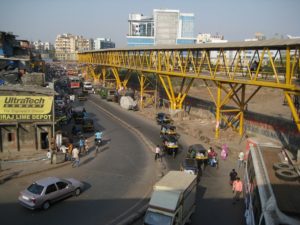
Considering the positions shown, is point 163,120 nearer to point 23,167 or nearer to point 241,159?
point 241,159

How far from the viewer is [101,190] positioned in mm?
18906

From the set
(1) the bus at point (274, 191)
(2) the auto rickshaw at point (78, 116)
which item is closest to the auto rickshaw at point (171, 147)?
(1) the bus at point (274, 191)

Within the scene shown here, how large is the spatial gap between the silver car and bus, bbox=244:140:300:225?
9.73 m

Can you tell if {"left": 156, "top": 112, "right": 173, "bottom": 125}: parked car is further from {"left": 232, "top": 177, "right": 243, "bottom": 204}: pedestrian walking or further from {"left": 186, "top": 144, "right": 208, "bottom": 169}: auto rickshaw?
{"left": 232, "top": 177, "right": 243, "bottom": 204}: pedestrian walking

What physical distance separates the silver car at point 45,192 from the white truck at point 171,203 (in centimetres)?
572

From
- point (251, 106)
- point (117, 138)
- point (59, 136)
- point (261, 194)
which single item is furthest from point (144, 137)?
point (251, 106)

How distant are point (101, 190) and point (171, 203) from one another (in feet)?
22.5

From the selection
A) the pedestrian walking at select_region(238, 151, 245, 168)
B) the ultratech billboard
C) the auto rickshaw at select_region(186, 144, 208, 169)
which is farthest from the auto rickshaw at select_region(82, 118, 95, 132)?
the pedestrian walking at select_region(238, 151, 245, 168)

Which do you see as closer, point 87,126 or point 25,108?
point 25,108

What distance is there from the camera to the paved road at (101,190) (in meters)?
15.4

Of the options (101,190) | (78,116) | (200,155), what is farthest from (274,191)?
(78,116)

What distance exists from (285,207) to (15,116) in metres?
20.8

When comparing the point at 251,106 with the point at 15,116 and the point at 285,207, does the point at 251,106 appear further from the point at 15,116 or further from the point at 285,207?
the point at 285,207

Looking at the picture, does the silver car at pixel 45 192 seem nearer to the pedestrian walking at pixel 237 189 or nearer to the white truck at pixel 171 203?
the white truck at pixel 171 203
